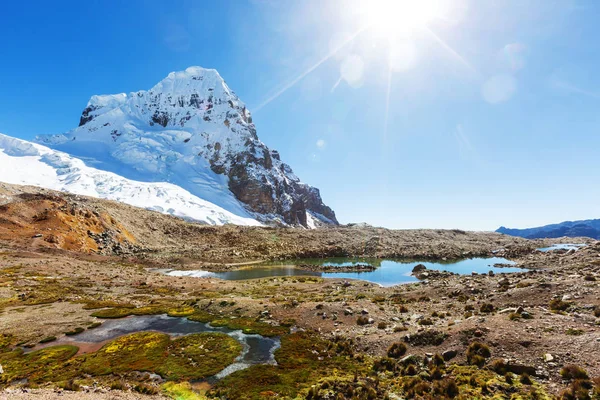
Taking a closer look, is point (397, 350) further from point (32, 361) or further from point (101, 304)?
point (101, 304)

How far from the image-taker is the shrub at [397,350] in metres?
18.8

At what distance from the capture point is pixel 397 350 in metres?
19.0

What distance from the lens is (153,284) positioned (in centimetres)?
4772

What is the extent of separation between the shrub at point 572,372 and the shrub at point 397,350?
25.6 ft

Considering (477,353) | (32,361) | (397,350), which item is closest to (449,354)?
(477,353)

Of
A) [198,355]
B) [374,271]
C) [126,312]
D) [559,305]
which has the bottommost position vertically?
[374,271]

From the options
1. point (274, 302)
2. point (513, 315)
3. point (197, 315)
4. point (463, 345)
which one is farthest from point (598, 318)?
point (197, 315)

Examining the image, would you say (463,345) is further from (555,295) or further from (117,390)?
(117,390)

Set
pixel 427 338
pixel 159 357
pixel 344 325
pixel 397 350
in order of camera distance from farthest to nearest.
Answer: pixel 344 325
pixel 427 338
pixel 159 357
pixel 397 350

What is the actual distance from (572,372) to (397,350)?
8.47 m

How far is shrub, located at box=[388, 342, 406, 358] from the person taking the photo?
740 inches

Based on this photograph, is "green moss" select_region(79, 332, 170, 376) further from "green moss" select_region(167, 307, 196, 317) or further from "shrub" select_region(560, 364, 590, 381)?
"shrub" select_region(560, 364, 590, 381)

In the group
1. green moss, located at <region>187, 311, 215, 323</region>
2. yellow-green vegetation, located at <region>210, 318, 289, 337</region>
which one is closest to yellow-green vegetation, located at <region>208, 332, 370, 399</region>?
yellow-green vegetation, located at <region>210, 318, 289, 337</region>

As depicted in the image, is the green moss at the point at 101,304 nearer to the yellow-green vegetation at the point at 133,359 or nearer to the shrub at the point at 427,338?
the yellow-green vegetation at the point at 133,359
